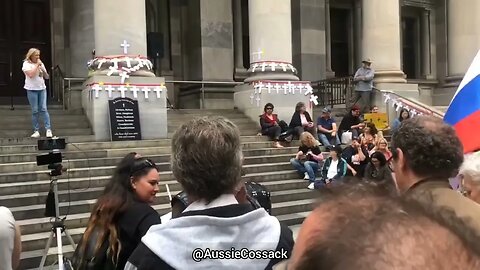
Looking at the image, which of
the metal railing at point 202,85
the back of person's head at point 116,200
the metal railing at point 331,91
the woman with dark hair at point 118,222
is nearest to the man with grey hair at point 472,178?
the woman with dark hair at point 118,222

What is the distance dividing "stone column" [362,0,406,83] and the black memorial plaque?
8138 mm

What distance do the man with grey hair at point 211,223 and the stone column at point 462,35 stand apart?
787 inches

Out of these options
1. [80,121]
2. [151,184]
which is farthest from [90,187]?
[151,184]

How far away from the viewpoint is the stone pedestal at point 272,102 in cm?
1534

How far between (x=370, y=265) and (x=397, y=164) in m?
2.12

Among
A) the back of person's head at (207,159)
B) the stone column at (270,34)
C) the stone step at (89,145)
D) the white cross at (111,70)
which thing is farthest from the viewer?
the stone column at (270,34)

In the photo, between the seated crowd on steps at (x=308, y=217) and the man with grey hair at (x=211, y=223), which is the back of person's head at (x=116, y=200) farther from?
the man with grey hair at (x=211, y=223)

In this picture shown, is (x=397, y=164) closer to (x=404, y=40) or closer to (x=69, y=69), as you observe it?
(x=69, y=69)

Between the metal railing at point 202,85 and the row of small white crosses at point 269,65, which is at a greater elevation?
the row of small white crosses at point 269,65

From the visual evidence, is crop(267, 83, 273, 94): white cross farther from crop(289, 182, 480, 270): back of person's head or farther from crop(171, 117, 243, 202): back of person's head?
crop(289, 182, 480, 270): back of person's head

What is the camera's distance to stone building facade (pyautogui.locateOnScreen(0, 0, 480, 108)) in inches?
615

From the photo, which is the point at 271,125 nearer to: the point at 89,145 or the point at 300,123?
the point at 300,123

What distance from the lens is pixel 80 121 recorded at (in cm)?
1310

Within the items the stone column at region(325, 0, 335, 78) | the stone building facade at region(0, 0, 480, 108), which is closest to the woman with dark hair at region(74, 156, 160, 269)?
the stone building facade at region(0, 0, 480, 108)
